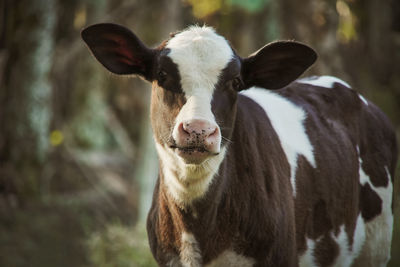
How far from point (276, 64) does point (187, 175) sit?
3.80 feet

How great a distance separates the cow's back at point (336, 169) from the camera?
16.7ft

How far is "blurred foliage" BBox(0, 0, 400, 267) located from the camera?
9588 mm

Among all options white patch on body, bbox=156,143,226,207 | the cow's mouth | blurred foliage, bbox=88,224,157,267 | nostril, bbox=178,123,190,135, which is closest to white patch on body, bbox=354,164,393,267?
white patch on body, bbox=156,143,226,207

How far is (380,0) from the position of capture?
53.9ft

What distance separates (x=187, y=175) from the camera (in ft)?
14.3

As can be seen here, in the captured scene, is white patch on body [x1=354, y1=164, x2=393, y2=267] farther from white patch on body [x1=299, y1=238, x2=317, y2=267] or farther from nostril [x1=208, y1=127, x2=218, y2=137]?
nostril [x1=208, y1=127, x2=218, y2=137]

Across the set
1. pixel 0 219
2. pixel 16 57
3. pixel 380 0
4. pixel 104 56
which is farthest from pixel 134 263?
pixel 380 0

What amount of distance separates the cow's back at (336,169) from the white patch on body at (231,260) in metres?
0.67

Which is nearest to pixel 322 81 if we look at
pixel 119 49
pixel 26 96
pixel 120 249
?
pixel 119 49

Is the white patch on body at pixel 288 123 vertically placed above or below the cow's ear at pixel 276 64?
below

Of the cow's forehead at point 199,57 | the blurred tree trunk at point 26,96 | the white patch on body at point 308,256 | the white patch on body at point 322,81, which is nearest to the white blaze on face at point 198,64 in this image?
the cow's forehead at point 199,57

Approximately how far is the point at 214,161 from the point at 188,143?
0.52m

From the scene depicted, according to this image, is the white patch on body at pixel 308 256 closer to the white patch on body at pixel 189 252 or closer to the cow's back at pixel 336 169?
the cow's back at pixel 336 169

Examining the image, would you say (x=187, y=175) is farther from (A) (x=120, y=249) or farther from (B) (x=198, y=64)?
(A) (x=120, y=249)
